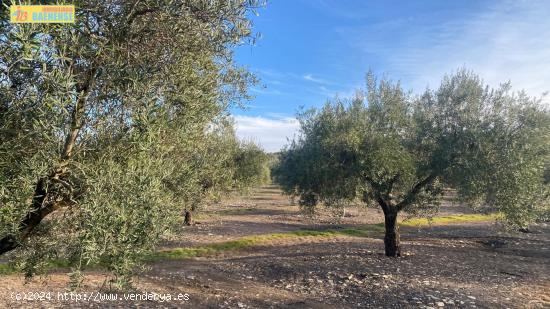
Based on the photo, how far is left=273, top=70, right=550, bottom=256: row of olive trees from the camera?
19.3 metres

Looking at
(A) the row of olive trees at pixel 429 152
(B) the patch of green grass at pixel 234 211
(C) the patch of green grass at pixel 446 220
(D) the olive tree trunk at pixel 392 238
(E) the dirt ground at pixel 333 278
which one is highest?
(A) the row of olive trees at pixel 429 152

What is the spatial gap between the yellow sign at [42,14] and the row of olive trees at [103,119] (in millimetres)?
200

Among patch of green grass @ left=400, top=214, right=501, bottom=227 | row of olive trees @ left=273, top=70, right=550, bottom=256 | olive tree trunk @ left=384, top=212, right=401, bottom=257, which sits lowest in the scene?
patch of green grass @ left=400, top=214, right=501, bottom=227

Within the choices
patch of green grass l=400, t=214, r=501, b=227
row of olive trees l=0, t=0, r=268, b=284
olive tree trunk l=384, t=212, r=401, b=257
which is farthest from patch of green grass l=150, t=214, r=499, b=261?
row of olive trees l=0, t=0, r=268, b=284

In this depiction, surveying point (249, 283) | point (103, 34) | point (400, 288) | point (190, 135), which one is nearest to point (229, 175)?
point (249, 283)

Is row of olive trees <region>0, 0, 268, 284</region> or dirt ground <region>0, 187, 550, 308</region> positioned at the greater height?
row of olive trees <region>0, 0, 268, 284</region>

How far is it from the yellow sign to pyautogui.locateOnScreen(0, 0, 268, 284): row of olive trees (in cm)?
20

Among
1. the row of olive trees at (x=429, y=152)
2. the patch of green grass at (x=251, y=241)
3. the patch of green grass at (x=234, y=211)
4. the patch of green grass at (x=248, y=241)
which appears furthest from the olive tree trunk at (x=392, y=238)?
the patch of green grass at (x=234, y=211)

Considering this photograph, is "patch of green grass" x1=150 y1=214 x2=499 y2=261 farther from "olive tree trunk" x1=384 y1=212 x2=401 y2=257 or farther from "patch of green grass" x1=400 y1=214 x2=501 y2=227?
"olive tree trunk" x1=384 y1=212 x2=401 y2=257

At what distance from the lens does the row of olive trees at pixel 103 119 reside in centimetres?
712

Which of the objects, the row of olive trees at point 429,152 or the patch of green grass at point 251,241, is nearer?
the row of olive trees at point 429,152

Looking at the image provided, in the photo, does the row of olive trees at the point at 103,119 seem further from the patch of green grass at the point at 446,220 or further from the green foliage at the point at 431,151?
the patch of green grass at the point at 446,220

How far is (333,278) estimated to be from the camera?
65.4 ft

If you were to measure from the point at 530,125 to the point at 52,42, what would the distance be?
22685mm
